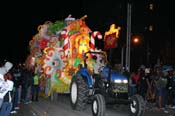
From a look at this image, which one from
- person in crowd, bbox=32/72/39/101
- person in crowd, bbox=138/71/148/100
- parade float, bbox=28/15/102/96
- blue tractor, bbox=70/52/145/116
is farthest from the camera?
person in crowd, bbox=138/71/148/100

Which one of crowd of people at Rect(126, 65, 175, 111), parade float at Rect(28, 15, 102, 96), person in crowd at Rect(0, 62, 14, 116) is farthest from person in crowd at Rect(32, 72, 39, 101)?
person in crowd at Rect(0, 62, 14, 116)

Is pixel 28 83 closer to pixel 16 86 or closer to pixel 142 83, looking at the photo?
pixel 16 86

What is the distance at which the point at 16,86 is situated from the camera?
15.2 metres

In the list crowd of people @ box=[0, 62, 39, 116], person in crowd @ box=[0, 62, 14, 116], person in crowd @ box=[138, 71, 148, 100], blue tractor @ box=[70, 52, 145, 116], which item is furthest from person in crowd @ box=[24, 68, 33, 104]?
person in crowd @ box=[0, 62, 14, 116]

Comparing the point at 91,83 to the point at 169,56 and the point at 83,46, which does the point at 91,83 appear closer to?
the point at 83,46

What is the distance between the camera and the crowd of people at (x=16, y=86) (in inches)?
380

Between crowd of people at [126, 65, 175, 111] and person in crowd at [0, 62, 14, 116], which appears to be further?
crowd of people at [126, 65, 175, 111]

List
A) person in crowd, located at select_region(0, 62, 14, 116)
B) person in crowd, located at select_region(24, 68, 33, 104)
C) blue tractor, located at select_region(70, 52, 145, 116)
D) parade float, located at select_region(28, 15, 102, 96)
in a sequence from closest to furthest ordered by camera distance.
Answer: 1. person in crowd, located at select_region(0, 62, 14, 116)
2. blue tractor, located at select_region(70, 52, 145, 116)
3. person in crowd, located at select_region(24, 68, 33, 104)
4. parade float, located at select_region(28, 15, 102, 96)

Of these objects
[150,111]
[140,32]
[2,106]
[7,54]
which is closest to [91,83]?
[150,111]

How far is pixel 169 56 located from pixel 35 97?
39.2 meters

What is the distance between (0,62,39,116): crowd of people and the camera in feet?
31.7

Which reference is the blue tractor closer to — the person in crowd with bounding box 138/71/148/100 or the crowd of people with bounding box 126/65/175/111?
the crowd of people with bounding box 126/65/175/111

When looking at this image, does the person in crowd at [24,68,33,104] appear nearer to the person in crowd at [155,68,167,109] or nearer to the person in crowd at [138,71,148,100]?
the person in crowd at [138,71,148,100]

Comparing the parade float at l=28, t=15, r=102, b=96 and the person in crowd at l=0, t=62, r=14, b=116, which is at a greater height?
the parade float at l=28, t=15, r=102, b=96
